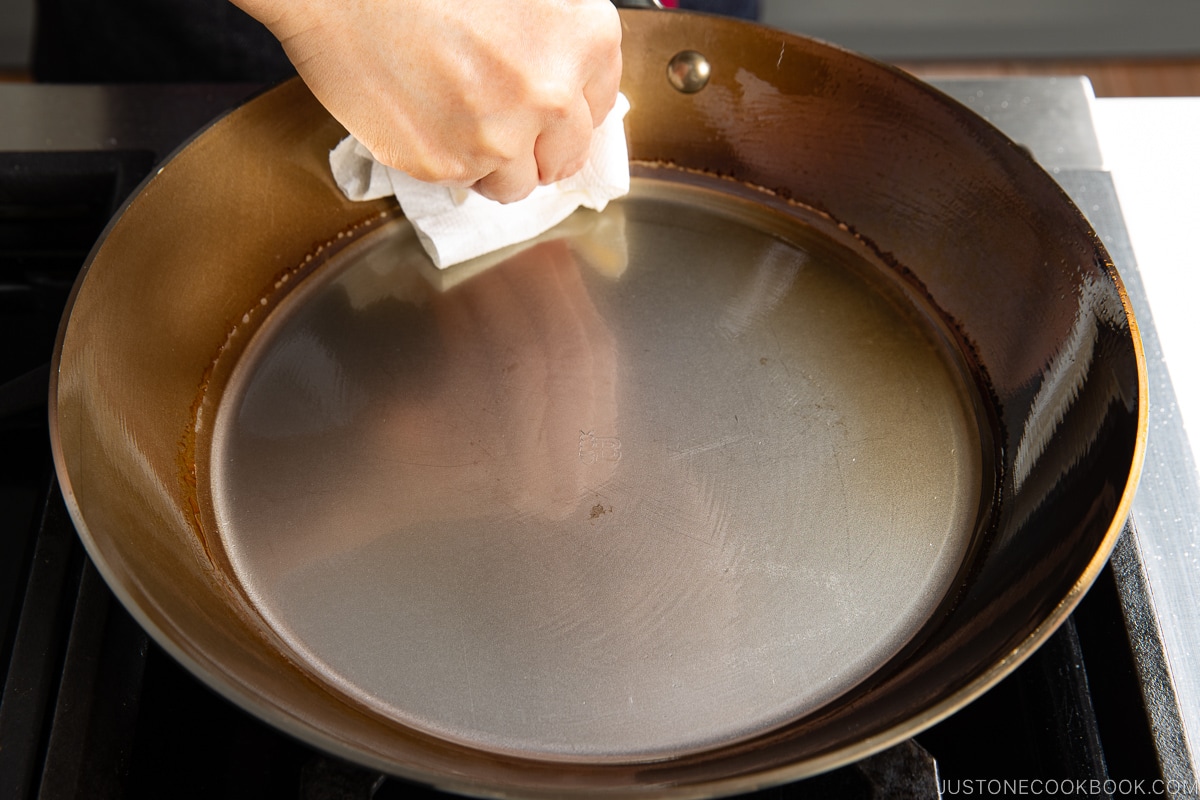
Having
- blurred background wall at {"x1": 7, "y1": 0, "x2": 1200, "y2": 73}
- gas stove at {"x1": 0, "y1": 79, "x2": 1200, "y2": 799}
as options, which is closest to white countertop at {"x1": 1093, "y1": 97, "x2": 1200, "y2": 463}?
gas stove at {"x1": 0, "y1": 79, "x2": 1200, "y2": 799}

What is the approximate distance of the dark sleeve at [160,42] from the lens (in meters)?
0.66

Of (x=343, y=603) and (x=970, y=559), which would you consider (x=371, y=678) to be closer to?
(x=343, y=603)

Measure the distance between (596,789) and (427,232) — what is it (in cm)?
31

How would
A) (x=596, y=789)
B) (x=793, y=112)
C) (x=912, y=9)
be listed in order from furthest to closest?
(x=912, y=9), (x=793, y=112), (x=596, y=789)

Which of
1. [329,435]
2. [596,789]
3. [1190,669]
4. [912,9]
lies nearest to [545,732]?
[596,789]

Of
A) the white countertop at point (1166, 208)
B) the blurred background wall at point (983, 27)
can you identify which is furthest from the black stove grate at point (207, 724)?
the blurred background wall at point (983, 27)

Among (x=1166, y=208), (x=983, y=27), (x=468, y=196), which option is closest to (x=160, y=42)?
(x=468, y=196)

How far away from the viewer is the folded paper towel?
1.73 ft

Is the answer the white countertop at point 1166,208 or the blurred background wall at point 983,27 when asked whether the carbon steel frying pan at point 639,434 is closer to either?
the white countertop at point 1166,208

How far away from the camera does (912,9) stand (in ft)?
4.19

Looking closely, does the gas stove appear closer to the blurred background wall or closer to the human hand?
the human hand

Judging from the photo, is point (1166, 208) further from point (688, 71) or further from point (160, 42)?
point (160, 42)

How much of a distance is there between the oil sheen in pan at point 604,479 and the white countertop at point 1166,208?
0.13m

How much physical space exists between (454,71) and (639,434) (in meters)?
0.19
